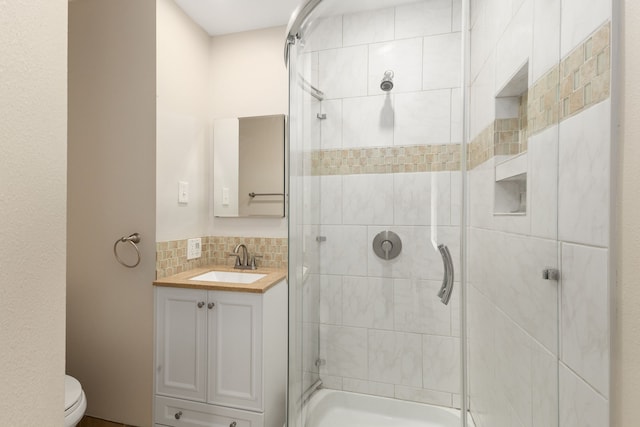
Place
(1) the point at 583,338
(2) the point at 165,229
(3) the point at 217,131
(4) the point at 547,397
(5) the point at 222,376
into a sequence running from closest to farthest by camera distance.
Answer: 1. (1) the point at 583,338
2. (4) the point at 547,397
3. (5) the point at 222,376
4. (2) the point at 165,229
5. (3) the point at 217,131

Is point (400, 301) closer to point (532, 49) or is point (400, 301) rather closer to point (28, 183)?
point (532, 49)

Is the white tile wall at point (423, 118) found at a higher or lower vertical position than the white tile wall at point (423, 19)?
lower

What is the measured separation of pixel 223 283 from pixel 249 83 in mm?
1442

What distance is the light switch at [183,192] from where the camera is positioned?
2122 millimetres

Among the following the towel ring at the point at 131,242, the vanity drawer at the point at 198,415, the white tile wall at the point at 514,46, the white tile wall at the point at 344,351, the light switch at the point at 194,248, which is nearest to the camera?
the white tile wall at the point at 514,46

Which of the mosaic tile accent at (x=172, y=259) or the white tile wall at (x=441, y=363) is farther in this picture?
the mosaic tile accent at (x=172, y=259)

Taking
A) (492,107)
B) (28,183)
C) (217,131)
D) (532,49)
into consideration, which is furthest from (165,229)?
(532,49)

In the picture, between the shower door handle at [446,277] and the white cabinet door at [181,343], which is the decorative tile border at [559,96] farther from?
the white cabinet door at [181,343]

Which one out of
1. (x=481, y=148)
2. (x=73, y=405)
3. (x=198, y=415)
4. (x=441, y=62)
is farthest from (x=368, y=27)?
(x=198, y=415)

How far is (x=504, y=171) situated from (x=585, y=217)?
0.94ft

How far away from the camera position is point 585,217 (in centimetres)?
59

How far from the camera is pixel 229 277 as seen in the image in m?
2.16

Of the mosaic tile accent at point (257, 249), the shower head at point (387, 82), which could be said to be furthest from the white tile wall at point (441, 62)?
the mosaic tile accent at point (257, 249)

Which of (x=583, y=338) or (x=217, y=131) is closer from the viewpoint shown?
(x=583, y=338)
